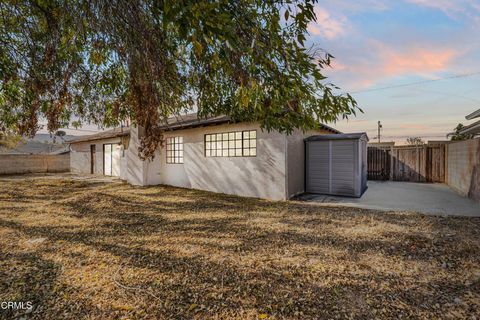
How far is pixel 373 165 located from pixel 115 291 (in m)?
13.5

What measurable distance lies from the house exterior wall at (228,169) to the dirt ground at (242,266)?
7.26 ft

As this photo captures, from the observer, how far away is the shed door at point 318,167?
8469 millimetres

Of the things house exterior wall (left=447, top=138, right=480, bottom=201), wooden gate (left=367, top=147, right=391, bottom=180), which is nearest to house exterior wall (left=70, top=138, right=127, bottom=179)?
wooden gate (left=367, top=147, right=391, bottom=180)

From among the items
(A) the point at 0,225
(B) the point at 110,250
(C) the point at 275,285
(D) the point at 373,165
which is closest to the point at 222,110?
(B) the point at 110,250

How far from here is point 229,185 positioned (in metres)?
9.02

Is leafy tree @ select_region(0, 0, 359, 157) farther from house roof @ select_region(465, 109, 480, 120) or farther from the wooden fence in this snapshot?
the wooden fence

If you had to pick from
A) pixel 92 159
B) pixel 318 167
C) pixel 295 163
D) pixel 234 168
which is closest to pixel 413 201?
pixel 318 167

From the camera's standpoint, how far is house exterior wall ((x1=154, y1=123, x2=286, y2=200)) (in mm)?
7805

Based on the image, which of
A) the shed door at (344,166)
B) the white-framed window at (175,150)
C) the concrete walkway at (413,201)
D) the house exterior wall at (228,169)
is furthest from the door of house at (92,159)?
the shed door at (344,166)

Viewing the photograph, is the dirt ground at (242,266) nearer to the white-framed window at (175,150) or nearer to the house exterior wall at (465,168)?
the house exterior wall at (465,168)

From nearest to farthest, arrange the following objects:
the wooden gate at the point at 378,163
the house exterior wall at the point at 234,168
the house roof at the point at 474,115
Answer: the house roof at the point at 474,115 → the house exterior wall at the point at 234,168 → the wooden gate at the point at 378,163

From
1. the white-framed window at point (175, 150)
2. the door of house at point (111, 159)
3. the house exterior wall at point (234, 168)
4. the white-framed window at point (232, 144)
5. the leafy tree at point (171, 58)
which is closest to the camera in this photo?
the leafy tree at point (171, 58)

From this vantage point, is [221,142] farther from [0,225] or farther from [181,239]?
[0,225]

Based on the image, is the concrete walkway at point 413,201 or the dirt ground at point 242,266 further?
the concrete walkway at point 413,201
